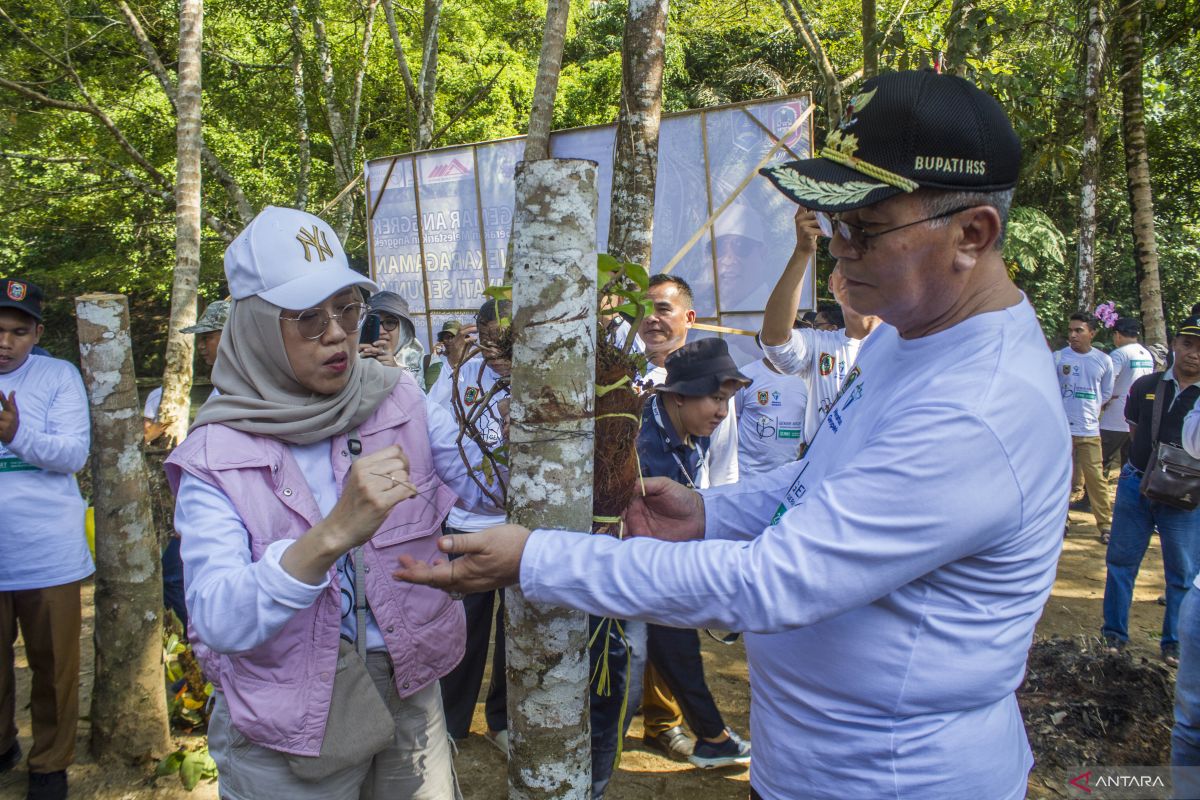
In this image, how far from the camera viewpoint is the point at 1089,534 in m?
8.64

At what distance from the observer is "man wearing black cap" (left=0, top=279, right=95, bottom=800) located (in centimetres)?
371

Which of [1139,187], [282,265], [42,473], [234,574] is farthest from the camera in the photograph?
[1139,187]

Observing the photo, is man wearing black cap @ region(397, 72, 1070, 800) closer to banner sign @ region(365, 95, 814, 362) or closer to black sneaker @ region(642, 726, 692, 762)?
black sneaker @ region(642, 726, 692, 762)

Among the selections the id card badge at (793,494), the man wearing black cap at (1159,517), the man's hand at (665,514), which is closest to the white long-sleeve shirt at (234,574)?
the man's hand at (665,514)

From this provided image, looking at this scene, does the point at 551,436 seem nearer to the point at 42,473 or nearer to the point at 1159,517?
the point at 42,473

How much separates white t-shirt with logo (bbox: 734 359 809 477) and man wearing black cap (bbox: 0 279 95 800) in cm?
380

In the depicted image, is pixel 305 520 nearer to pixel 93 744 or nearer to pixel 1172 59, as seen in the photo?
pixel 93 744


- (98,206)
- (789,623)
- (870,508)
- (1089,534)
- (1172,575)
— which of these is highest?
(98,206)

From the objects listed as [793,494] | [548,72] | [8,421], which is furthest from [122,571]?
[548,72]

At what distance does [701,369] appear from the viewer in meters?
3.50

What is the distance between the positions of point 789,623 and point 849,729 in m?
0.33

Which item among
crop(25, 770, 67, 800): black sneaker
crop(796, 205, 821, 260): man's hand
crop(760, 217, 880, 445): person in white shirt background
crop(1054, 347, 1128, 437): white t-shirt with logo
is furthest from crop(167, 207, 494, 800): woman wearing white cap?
crop(1054, 347, 1128, 437): white t-shirt with logo

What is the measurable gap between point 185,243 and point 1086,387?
9.37 meters

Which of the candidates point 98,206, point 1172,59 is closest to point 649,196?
point 98,206
